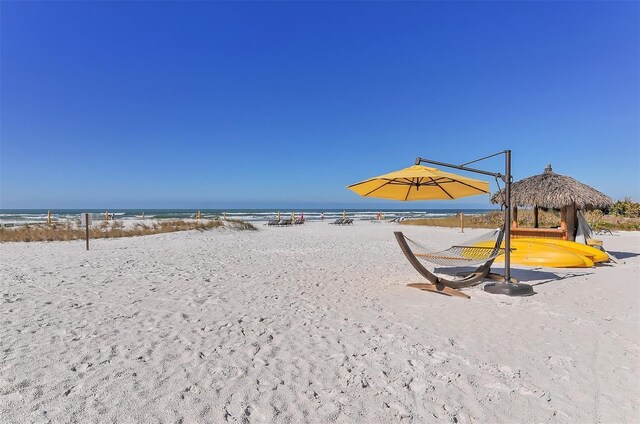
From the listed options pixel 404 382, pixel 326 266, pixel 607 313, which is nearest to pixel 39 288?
pixel 326 266

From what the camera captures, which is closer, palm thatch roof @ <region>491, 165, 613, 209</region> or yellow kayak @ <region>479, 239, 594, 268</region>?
yellow kayak @ <region>479, 239, 594, 268</region>

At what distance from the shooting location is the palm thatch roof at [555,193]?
9938mm

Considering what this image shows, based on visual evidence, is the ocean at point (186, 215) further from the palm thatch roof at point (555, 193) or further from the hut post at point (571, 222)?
the hut post at point (571, 222)

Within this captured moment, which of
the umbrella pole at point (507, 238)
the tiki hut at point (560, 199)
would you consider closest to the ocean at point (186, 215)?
the umbrella pole at point (507, 238)

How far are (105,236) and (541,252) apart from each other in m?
15.3

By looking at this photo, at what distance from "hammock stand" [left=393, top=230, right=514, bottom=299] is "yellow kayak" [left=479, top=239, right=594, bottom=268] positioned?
216 cm

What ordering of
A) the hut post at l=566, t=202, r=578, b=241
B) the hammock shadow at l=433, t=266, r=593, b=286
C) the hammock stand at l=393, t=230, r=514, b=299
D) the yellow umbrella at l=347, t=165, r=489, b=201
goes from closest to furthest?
1. the hammock stand at l=393, t=230, r=514, b=299
2. the yellow umbrella at l=347, t=165, r=489, b=201
3. the hammock shadow at l=433, t=266, r=593, b=286
4. the hut post at l=566, t=202, r=578, b=241

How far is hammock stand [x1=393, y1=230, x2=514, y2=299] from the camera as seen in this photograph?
5805 mm

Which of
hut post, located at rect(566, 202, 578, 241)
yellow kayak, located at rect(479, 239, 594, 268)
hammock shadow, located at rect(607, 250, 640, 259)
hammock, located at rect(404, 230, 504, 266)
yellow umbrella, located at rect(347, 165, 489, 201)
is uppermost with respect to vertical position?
yellow umbrella, located at rect(347, 165, 489, 201)

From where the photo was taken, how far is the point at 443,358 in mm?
3307

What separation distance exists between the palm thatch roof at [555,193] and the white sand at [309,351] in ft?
12.6

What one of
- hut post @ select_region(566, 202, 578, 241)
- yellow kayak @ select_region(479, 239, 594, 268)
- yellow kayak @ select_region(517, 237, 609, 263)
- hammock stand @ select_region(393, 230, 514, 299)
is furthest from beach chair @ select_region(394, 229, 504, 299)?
hut post @ select_region(566, 202, 578, 241)

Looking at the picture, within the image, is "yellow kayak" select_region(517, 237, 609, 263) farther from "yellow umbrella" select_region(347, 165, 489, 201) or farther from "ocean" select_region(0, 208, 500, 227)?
"ocean" select_region(0, 208, 500, 227)

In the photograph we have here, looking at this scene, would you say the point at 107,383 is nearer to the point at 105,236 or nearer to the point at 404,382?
the point at 404,382
